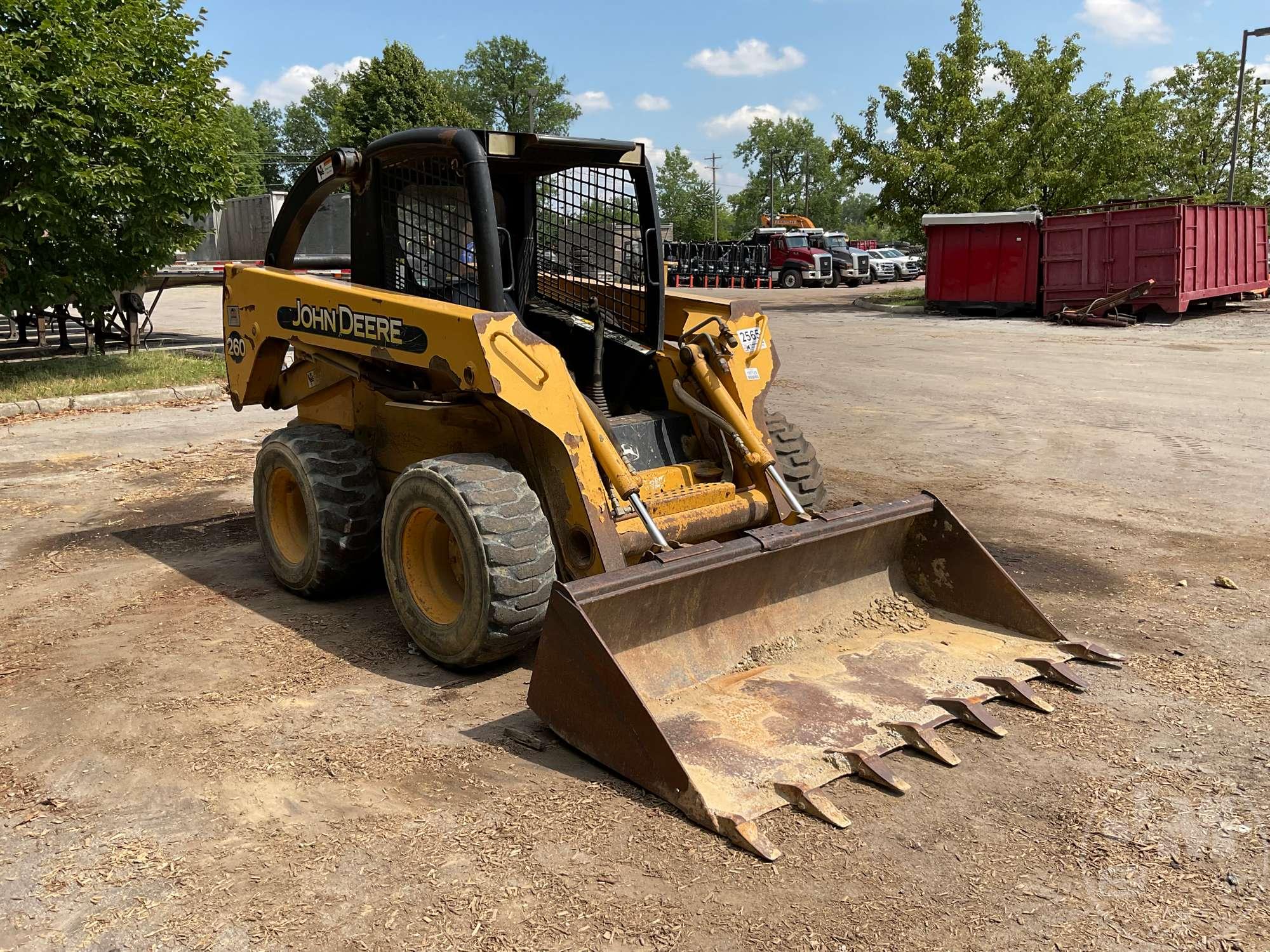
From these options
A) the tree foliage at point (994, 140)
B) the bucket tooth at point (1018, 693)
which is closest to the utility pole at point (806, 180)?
the tree foliage at point (994, 140)

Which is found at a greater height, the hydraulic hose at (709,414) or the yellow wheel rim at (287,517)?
the hydraulic hose at (709,414)

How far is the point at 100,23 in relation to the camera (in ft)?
39.2

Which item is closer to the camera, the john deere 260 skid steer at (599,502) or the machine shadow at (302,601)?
the john deere 260 skid steer at (599,502)

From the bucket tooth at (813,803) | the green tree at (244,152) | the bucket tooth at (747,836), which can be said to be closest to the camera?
the bucket tooth at (747,836)

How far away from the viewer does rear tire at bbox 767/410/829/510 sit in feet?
18.6

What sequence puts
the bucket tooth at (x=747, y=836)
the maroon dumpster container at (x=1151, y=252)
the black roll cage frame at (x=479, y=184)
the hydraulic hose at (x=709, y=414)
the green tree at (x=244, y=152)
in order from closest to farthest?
the bucket tooth at (x=747, y=836)
the black roll cage frame at (x=479, y=184)
the hydraulic hose at (x=709, y=414)
the green tree at (x=244, y=152)
the maroon dumpster container at (x=1151, y=252)

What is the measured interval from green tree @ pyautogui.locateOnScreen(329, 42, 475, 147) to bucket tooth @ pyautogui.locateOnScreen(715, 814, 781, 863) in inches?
1732

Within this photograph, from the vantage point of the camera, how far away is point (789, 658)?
4535 mm

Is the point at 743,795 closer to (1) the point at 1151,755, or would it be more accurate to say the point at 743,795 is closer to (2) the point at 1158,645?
(1) the point at 1151,755

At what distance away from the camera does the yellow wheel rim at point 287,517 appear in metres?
5.86

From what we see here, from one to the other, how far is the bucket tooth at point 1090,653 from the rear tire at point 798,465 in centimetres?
142

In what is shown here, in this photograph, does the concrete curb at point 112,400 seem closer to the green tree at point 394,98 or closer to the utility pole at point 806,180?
the green tree at point 394,98

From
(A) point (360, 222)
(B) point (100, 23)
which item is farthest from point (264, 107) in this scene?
(A) point (360, 222)

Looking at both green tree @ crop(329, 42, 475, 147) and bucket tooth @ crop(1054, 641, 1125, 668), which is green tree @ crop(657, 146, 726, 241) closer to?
green tree @ crop(329, 42, 475, 147)
